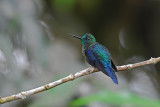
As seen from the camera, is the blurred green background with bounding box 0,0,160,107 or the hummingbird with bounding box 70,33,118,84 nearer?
the hummingbird with bounding box 70,33,118,84

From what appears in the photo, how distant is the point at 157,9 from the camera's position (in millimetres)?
5336

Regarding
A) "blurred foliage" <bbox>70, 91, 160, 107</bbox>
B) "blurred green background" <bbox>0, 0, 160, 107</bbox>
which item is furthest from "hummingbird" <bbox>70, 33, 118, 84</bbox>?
"blurred green background" <bbox>0, 0, 160, 107</bbox>

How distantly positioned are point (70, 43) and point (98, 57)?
7.29ft

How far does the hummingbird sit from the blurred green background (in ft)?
1.82

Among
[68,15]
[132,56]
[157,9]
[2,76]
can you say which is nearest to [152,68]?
[132,56]

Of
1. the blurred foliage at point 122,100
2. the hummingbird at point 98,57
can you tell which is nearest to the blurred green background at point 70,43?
the hummingbird at point 98,57

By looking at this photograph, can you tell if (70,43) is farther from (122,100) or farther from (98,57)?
(122,100)

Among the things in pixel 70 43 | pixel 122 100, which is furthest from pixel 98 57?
pixel 70 43

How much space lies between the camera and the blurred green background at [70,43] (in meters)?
3.24

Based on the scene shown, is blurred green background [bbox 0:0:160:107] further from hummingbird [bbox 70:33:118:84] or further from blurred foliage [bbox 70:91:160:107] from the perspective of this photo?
blurred foliage [bbox 70:91:160:107]

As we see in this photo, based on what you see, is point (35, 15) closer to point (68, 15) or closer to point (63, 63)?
point (63, 63)

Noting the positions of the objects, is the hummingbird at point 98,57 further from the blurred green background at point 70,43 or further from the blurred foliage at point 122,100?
the blurred green background at point 70,43

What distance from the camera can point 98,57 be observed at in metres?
2.56

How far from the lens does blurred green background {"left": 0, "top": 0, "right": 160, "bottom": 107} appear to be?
10.6ft
